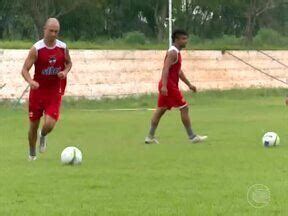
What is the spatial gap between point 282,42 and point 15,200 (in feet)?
156

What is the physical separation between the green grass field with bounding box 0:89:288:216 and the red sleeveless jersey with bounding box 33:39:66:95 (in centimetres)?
123

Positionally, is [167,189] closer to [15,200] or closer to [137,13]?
[15,200]

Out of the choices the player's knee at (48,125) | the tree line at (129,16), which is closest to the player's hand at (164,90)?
the player's knee at (48,125)

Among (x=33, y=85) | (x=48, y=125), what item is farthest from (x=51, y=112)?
(x=33, y=85)

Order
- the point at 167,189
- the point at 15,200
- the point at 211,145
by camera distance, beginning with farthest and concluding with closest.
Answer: the point at 211,145
the point at 167,189
the point at 15,200

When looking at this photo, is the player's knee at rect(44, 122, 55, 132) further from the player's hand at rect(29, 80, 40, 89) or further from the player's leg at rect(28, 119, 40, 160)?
the player's hand at rect(29, 80, 40, 89)

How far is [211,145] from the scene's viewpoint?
538 inches

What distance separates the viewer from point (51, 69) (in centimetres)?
1127

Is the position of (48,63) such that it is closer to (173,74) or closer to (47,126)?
(47,126)

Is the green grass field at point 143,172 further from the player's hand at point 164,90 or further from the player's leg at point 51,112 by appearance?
the player's hand at point 164,90

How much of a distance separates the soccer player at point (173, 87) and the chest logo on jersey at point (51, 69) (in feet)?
10.5

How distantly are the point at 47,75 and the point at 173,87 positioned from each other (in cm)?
378

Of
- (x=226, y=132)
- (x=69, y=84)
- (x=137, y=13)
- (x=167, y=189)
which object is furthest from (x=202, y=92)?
(x=137, y=13)
